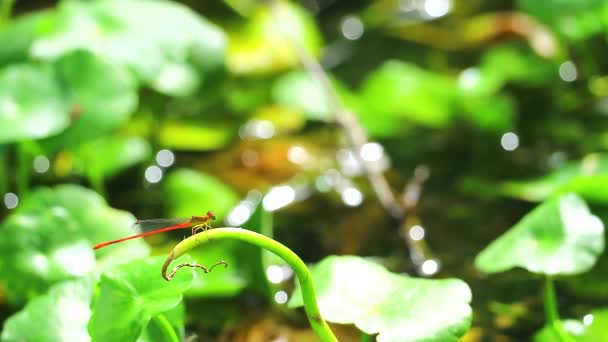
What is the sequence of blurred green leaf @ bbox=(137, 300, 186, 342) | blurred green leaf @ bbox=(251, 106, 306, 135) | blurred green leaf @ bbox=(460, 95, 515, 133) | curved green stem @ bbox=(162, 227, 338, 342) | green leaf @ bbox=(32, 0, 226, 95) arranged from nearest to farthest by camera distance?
curved green stem @ bbox=(162, 227, 338, 342) < blurred green leaf @ bbox=(137, 300, 186, 342) < green leaf @ bbox=(32, 0, 226, 95) < blurred green leaf @ bbox=(460, 95, 515, 133) < blurred green leaf @ bbox=(251, 106, 306, 135)

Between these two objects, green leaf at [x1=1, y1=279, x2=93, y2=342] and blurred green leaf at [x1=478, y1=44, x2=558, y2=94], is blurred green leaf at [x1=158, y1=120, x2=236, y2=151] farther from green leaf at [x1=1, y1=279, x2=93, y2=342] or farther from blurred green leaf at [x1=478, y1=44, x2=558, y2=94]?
→ green leaf at [x1=1, y1=279, x2=93, y2=342]

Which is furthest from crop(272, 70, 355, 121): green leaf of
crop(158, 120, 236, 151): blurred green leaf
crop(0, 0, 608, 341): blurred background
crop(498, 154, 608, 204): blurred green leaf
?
crop(498, 154, 608, 204): blurred green leaf

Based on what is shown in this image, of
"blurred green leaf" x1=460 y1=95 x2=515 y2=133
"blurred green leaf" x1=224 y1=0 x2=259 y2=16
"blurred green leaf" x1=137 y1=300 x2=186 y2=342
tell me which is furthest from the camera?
"blurred green leaf" x1=224 y1=0 x2=259 y2=16

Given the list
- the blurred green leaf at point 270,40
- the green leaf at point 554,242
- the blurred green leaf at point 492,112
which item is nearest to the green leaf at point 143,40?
the blurred green leaf at point 270,40

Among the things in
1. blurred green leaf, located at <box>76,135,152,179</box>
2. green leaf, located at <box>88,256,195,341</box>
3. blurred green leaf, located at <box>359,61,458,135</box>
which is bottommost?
green leaf, located at <box>88,256,195,341</box>

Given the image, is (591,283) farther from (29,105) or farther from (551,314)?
(29,105)

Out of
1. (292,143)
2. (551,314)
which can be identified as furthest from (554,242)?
(292,143)
